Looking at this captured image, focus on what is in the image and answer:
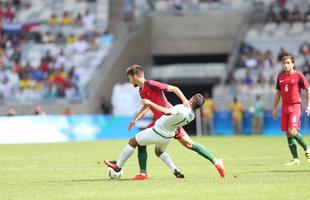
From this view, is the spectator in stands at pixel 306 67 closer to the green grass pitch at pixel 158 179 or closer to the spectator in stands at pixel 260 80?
the spectator in stands at pixel 260 80

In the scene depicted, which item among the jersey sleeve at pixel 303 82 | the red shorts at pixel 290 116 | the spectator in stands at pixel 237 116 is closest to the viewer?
the red shorts at pixel 290 116

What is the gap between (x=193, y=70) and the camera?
5069cm

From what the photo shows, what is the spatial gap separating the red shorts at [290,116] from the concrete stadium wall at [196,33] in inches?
1218

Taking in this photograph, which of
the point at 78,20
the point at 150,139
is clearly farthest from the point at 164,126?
the point at 78,20

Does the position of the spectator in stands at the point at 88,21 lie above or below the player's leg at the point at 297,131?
below

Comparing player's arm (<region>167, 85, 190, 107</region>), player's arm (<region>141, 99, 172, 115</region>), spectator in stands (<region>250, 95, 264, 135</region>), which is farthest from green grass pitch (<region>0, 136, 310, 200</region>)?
spectator in stands (<region>250, 95, 264, 135</region>)

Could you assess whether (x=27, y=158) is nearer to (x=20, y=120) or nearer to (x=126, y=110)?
(x=20, y=120)

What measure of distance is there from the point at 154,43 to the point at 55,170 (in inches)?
1249

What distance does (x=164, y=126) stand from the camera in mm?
17016

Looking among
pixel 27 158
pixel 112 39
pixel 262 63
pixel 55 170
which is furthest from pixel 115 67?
pixel 55 170

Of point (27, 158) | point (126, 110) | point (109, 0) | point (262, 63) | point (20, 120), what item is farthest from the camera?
point (109, 0)

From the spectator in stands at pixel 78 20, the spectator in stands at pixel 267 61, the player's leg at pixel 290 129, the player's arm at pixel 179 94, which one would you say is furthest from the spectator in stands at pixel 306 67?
the player's arm at pixel 179 94

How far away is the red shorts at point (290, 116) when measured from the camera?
20281mm

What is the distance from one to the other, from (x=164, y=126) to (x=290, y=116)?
14.0 ft
